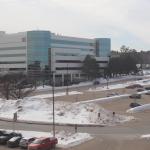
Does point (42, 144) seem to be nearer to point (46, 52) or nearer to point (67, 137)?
point (67, 137)

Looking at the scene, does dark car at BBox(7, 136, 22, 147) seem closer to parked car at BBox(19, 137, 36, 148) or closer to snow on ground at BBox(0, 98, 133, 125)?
parked car at BBox(19, 137, 36, 148)

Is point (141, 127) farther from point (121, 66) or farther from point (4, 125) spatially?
point (121, 66)

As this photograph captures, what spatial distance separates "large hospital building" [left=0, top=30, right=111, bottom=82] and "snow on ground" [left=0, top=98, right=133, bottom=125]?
278 ft

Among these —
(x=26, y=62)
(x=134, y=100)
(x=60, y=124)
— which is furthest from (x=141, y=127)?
(x=26, y=62)

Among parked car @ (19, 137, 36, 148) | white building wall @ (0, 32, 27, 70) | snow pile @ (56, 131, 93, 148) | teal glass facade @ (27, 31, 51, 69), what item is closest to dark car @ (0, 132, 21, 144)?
parked car @ (19, 137, 36, 148)

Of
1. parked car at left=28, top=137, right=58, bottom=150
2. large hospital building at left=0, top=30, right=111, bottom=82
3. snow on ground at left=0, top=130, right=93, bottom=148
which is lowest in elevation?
snow on ground at left=0, top=130, right=93, bottom=148

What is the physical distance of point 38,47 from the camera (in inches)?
6270

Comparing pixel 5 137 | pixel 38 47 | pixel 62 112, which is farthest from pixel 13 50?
pixel 5 137

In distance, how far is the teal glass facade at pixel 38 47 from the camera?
522 feet

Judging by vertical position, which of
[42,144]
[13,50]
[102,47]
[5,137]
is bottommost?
[5,137]

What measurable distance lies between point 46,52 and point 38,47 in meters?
3.89

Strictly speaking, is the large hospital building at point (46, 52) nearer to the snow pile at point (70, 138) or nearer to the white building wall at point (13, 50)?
the white building wall at point (13, 50)

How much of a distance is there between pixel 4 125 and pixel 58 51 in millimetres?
108652

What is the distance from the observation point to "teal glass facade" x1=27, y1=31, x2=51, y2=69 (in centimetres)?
15900
